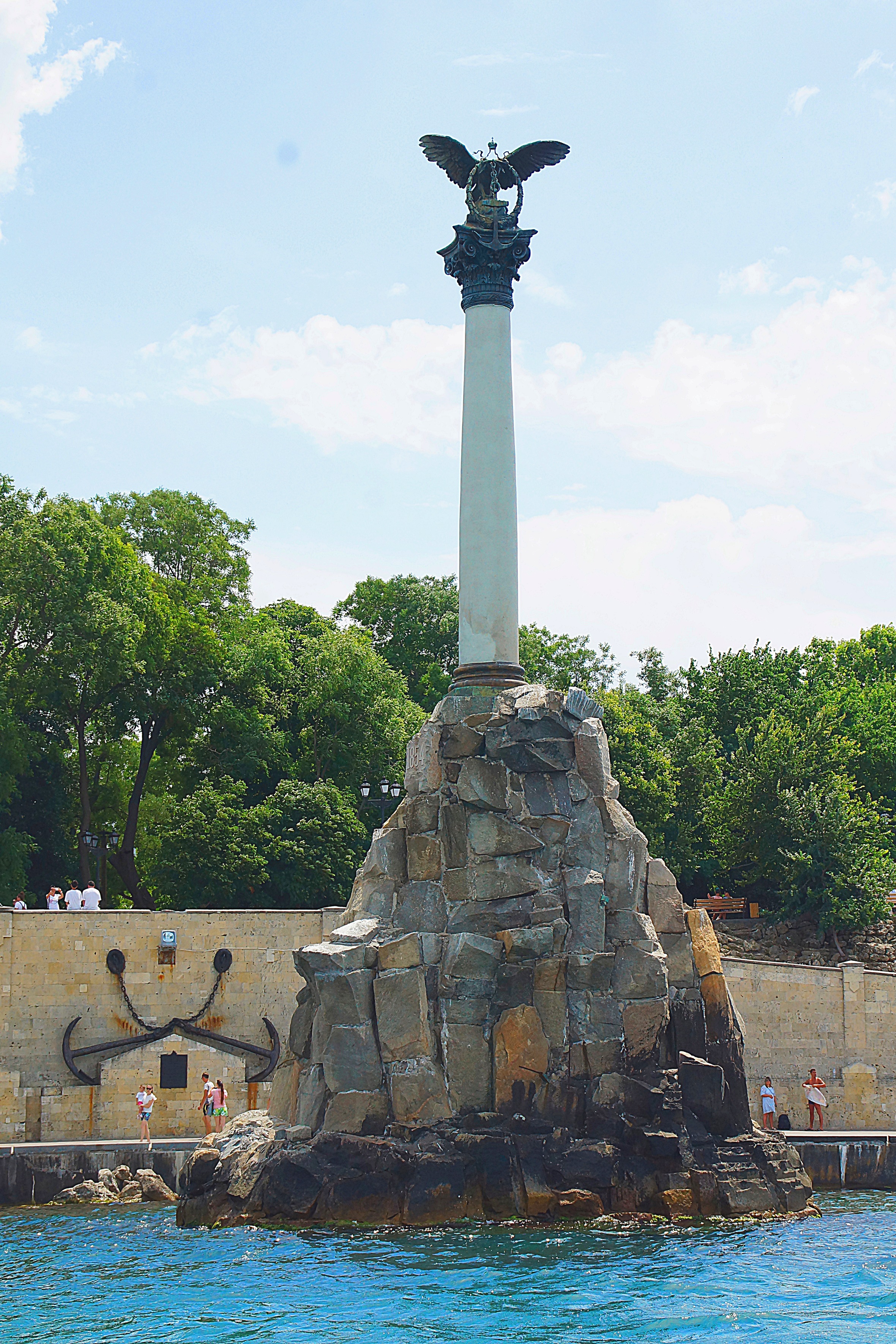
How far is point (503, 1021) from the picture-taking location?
76.2 feet

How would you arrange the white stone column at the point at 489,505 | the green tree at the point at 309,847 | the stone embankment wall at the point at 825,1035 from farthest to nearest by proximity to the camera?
the green tree at the point at 309,847 → the stone embankment wall at the point at 825,1035 → the white stone column at the point at 489,505

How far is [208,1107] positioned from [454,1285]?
11.8 meters

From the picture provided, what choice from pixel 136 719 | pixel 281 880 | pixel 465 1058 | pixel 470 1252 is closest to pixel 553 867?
pixel 465 1058

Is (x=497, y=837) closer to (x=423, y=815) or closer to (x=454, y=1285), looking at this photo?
(x=423, y=815)

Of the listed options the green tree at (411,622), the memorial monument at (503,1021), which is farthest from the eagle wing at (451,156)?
the green tree at (411,622)

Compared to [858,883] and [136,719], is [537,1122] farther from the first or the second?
[136,719]

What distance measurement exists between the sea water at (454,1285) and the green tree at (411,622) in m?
32.2

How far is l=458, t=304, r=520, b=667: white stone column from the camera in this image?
85.8ft

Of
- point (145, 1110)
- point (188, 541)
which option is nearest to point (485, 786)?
point (145, 1110)

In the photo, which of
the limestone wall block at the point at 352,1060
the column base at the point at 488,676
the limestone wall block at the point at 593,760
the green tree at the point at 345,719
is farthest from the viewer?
the green tree at the point at 345,719

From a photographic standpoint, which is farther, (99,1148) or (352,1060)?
(99,1148)

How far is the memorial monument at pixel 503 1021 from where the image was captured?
73.5 ft

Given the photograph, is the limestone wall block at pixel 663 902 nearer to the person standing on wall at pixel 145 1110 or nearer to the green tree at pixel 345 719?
the person standing on wall at pixel 145 1110

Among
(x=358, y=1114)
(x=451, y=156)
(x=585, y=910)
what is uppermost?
(x=451, y=156)
